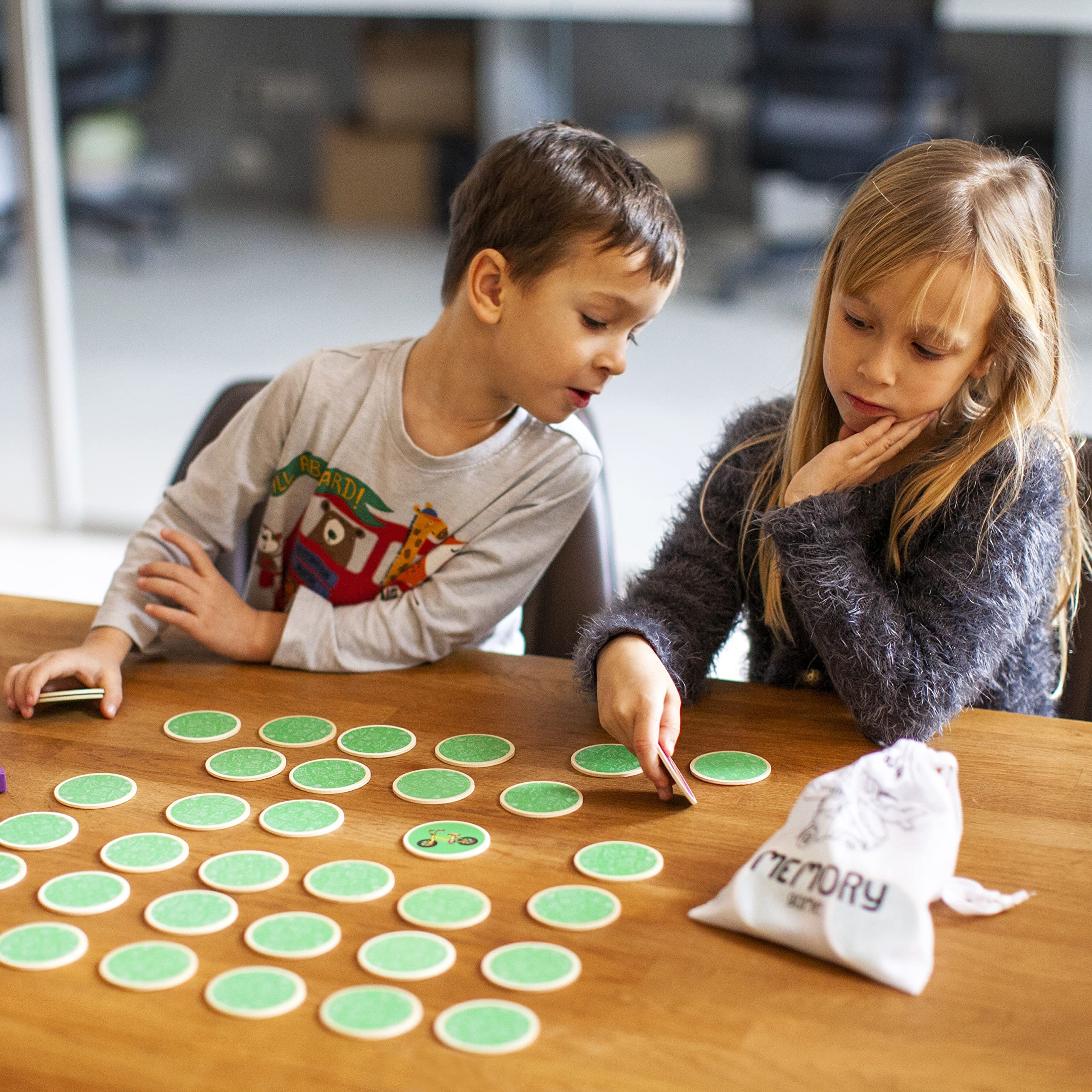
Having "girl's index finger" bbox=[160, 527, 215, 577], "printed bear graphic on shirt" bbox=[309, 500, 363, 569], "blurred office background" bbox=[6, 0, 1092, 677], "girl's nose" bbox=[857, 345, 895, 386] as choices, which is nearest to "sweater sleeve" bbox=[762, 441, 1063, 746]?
"girl's nose" bbox=[857, 345, 895, 386]

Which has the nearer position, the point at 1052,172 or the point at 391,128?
the point at 1052,172

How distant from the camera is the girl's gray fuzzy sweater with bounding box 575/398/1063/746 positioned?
1122mm

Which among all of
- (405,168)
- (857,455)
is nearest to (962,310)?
(857,455)

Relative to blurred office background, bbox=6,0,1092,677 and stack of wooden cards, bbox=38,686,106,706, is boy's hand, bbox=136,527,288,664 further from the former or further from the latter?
blurred office background, bbox=6,0,1092,677

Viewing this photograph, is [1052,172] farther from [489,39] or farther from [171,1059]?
[171,1059]

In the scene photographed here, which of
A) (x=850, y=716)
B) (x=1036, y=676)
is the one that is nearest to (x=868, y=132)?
(x=1036, y=676)

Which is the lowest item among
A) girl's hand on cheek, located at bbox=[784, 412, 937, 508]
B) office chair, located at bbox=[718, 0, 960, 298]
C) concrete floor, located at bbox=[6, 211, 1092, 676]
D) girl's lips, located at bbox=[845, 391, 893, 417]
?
concrete floor, located at bbox=[6, 211, 1092, 676]

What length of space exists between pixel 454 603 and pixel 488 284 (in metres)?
0.34

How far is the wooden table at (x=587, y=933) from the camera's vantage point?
0.70 m

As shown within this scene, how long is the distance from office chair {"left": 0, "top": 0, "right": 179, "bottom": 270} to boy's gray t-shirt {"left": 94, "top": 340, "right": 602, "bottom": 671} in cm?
213

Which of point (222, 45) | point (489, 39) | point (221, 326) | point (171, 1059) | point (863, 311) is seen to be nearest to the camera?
point (171, 1059)

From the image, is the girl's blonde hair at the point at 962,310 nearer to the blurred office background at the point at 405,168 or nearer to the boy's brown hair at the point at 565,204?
the boy's brown hair at the point at 565,204

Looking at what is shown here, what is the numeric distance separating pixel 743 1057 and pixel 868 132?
2450 millimetres

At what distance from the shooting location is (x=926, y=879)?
31.6 inches
